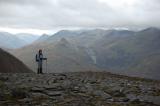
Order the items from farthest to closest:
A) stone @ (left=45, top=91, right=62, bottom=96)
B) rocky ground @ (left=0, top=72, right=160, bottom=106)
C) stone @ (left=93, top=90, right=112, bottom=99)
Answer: stone @ (left=45, top=91, right=62, bottom=96) → stone @ (left=93, top=90, right=112, bottom=99) → rocky ground @ (left=0, top=72, right=160, bottom=106)

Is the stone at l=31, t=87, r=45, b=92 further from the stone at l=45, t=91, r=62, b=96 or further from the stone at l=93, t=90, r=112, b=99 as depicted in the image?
the stone at l=93, t=90, r=112, b=99

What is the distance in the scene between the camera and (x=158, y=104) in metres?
18.2

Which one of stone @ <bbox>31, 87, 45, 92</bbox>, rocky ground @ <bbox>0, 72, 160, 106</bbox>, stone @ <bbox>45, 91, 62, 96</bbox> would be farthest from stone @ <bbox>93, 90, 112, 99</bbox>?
stone @ <bbox>31, 87, 45, 92</bbox>

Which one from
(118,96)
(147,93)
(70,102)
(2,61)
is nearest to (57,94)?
(70,102)

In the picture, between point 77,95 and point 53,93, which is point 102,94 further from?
Answer: point 53,93

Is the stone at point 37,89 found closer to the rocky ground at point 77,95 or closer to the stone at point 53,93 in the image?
the rocky ground at point 77,95

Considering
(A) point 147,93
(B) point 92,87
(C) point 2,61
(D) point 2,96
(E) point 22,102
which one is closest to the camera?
(E) point 22,102

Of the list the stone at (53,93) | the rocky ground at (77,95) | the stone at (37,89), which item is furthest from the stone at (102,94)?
the stone at (37,89)

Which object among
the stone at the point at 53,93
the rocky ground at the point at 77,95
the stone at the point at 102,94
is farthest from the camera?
the stone at the point at 53,93

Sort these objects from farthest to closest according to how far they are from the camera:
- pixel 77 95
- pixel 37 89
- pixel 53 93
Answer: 1. pixel 37 89
2. pixel 53 93
3. pixel 77 95

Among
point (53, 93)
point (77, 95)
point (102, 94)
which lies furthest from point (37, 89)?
point (102, 94)

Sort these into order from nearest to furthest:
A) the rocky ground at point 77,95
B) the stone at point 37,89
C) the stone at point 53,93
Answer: the rocky ground at point 77,95 → the stone at point 53,93 → the stone at point 37,89

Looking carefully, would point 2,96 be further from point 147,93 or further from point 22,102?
point 147,93

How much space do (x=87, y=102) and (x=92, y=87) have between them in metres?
4.89
